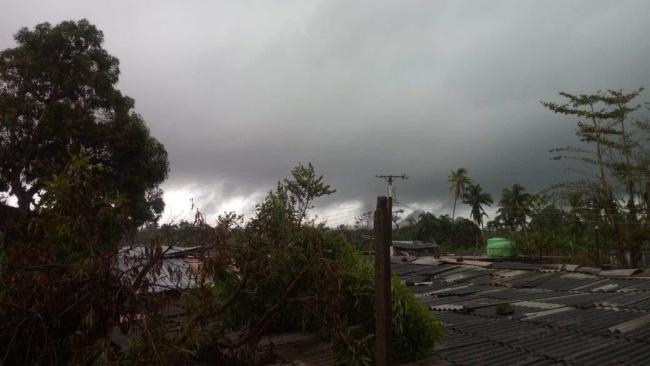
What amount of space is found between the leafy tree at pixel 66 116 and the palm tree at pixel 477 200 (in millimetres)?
47150

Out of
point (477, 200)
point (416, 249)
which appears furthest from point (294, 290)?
point (477, 200)

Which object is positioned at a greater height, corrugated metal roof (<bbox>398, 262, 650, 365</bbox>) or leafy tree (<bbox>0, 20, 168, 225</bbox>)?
leafy tree (<bbox>0, 20, 168, 225</bbox>)

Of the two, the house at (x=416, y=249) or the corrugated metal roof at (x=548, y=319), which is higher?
the house at (x=416, y=249)

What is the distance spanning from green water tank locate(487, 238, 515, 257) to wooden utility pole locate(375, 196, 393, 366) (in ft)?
75.2

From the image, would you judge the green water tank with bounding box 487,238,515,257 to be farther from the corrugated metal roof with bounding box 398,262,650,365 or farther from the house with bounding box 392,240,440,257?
the corrugated metal roof with bounding box 398,262,650,365

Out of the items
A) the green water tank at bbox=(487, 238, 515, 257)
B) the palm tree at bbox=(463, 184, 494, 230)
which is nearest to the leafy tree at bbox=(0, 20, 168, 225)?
the green water tank at bbox=(487, 238, 515, 257)

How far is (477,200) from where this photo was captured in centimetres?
5853

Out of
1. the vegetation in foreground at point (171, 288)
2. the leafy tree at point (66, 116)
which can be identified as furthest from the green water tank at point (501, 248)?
the vegetation in foreground at point (171, 288)

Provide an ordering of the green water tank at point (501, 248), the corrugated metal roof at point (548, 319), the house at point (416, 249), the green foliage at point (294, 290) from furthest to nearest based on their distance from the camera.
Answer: the house at point (416, 249)
the green water tank at point (501, 248)
the corrugated metal roof at point (548, 319)
the green foliage at point (294, 290)

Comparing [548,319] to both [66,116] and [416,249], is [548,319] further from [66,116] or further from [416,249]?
[416,249]

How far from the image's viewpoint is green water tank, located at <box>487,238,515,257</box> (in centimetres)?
2527

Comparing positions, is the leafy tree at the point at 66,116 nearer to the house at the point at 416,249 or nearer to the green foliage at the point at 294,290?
the green foliage at the point at 294,290

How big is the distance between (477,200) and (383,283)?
57.5 m

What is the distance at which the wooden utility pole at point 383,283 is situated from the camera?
3.66 meters
